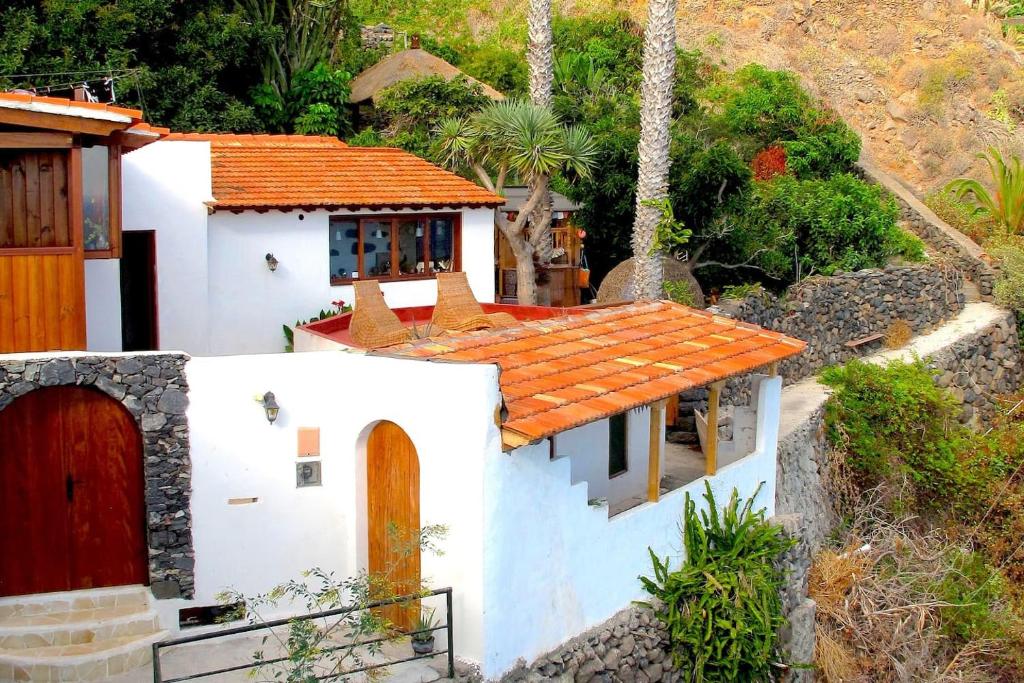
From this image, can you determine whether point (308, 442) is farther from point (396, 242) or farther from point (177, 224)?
point (396, 242)

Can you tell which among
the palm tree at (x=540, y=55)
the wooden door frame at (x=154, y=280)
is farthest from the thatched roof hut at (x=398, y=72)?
the wooden door frame at (x=154, y=280)

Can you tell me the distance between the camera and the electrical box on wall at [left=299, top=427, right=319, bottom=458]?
1255cm

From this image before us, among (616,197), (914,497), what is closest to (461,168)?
(616,197)

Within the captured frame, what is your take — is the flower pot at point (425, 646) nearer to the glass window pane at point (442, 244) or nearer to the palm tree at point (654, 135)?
the glass window pane at point (442, 244)

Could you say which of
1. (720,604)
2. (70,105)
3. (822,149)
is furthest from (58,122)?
(822,149)

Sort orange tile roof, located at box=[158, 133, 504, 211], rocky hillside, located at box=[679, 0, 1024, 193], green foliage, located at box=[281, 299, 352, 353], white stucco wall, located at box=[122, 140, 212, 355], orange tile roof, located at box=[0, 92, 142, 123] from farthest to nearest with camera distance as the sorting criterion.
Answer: rocky hillside, located at box=[679, 0, 1024, 193] < orange tile roof, located at box=[158, 133, 504, 211] < green foliage, located at box=[281, 299, 352, 353] < white stucco wall, located at box=[122, 140, 212, 355] < orange tile roof, located at box=[0, 92, 142, 123]

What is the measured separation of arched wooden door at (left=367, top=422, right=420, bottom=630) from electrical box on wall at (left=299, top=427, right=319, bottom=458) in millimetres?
623

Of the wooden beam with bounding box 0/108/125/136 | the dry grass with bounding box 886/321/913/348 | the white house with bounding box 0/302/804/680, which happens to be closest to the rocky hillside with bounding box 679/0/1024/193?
the dry grass with bounding box 886/321/913/348

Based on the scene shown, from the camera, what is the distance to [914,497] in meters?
21.1

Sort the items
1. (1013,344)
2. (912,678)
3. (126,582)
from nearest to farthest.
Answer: (126,582) → (912,678) → (1013,344)

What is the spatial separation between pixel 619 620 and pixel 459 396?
3.84 m

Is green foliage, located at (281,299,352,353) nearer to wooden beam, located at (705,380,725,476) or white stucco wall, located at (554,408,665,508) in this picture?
white stucco wall, located at (554,408,665,508)

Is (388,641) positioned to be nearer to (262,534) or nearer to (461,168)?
(262,534)

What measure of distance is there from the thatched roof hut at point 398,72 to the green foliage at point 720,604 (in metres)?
19.7
